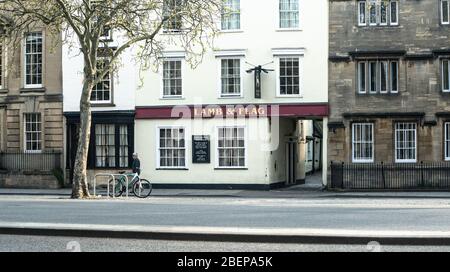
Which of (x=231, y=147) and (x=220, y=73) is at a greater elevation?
(x=220, y=73)

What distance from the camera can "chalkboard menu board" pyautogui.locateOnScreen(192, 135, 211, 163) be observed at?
109 ft

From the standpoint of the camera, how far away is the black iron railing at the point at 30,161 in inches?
1382

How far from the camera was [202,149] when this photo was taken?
110 ft

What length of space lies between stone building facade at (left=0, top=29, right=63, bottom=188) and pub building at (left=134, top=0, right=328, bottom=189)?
4.52 m

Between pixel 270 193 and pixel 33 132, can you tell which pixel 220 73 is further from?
pixel 33 132

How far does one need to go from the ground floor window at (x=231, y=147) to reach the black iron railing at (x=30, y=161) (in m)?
8.33

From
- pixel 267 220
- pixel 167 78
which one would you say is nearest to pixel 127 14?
pixel 167 78

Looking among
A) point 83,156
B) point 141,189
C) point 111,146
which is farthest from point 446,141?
point 83,156

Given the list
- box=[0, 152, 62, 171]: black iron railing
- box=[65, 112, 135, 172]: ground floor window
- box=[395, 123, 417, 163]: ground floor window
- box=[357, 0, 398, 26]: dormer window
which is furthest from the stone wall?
box=[357, 0, 398, 26]: dormer window

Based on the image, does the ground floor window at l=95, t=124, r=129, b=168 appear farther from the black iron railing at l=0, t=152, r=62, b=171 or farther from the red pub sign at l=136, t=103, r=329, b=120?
the black iron railing at l=0, t=152, r=62, b=171

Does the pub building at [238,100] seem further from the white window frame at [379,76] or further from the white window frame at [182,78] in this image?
the white window frame at [379,76]

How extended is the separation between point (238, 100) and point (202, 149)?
9.61 feet

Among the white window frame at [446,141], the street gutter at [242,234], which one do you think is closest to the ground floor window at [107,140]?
the white window frame at [446,141]
